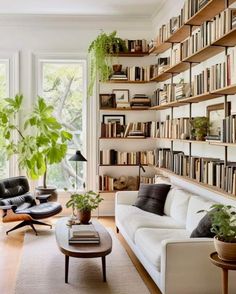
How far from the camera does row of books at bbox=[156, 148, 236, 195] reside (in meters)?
4.02

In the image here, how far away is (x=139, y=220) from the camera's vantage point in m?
4.85

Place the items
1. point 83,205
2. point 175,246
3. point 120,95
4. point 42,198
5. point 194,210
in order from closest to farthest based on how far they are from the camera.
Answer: point 175,246 < point 194,210 < point 83,205 < point 42,198 < point 120,95

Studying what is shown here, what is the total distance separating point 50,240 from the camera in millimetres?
5602

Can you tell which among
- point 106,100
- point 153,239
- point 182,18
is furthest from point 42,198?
point 182,18

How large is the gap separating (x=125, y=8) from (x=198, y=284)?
15.7 feet

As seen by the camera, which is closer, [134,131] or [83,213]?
[83,213]

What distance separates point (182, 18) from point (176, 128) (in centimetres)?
139

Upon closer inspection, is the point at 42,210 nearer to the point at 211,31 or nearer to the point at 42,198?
the point at 42,198

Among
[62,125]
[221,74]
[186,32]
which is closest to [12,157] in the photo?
[62,125]

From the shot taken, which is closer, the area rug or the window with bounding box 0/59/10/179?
the area rug

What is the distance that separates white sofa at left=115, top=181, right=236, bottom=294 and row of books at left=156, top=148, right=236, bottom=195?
241 mm

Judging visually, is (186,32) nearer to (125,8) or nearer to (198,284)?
(125,8)

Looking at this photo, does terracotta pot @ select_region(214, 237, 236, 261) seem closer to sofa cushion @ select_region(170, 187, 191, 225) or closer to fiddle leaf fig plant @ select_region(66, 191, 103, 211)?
sofa cushion @ select_region(170, 187, 191, 225)

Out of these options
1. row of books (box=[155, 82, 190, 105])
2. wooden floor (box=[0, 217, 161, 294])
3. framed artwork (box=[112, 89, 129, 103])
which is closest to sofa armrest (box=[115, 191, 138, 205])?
wooden floor (box=[0, 217, 161, 294])
